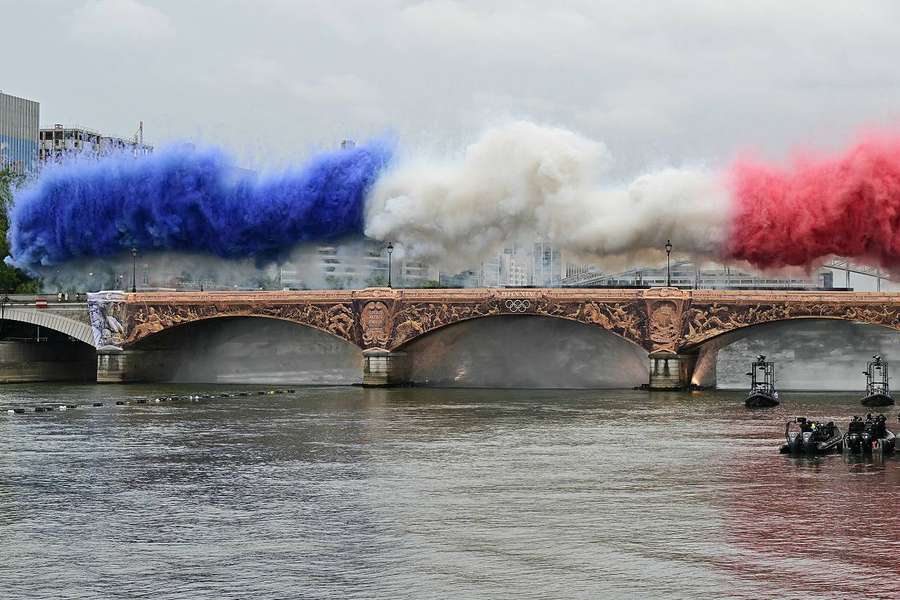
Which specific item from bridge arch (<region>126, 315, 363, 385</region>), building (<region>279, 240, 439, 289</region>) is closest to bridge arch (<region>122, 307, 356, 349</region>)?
bridge arch (<region>126, 315, 363, 385</region>)

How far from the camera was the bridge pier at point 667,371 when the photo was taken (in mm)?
93188

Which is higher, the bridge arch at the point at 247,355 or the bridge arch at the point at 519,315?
the bridge arch at the point at 519,315

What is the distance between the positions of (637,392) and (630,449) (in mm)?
40919

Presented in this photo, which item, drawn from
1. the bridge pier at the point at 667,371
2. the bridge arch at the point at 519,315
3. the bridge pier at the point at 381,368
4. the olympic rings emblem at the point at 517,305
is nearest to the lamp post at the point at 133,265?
the bridge pier at the point at 381,368

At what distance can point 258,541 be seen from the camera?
3353cm

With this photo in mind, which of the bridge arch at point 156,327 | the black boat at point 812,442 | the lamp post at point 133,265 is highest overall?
the lamp post at point 133,265

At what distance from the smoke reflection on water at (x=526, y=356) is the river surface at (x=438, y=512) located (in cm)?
3515

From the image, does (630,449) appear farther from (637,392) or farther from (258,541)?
(637,392)

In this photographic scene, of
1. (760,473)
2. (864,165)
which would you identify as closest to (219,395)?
(864,165)

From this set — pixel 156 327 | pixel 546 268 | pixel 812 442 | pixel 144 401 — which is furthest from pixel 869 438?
pixel 156 327

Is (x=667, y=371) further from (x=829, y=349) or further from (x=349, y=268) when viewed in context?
(x=349, y=268)

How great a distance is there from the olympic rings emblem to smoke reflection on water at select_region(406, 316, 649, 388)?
21.8 feet

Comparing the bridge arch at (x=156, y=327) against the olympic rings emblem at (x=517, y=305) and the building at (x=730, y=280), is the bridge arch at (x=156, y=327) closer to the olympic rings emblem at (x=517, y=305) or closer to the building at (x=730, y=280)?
the olympic rings emblem at (x=517, y=305)

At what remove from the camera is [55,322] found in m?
112
